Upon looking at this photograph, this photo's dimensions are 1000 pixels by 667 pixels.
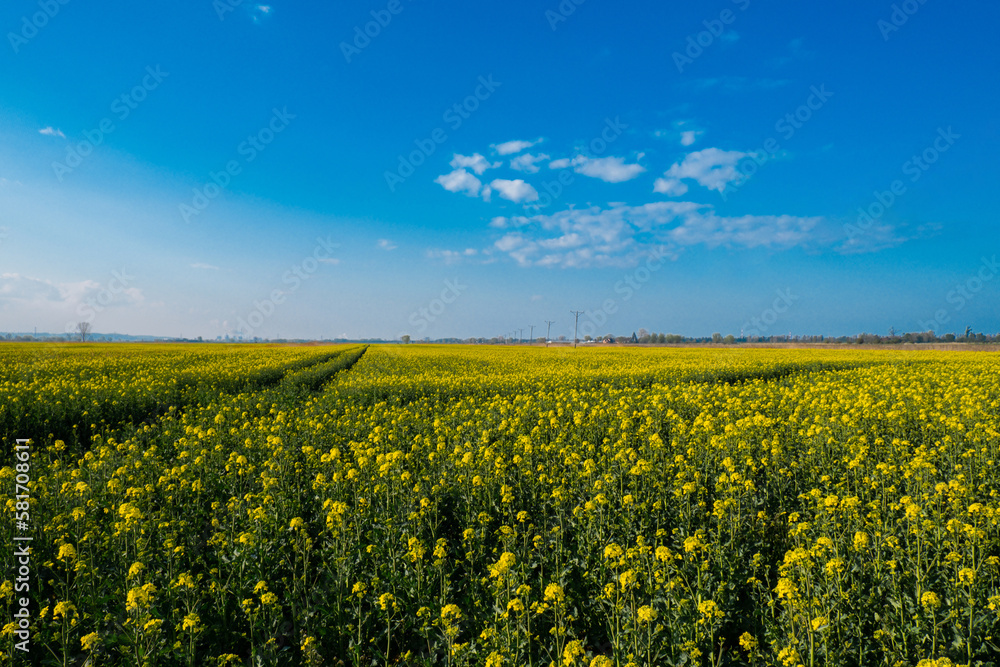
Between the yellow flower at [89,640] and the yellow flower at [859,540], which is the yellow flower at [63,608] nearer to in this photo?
the yellow flower at [89,640]

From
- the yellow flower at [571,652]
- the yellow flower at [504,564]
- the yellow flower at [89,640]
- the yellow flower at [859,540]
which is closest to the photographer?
the yellow flower at [571,652]

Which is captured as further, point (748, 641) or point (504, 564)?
point (504, 564)

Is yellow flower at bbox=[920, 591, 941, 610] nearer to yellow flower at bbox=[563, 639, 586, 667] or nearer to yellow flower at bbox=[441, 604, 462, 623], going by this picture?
yellow flower at bbox=[563, 639, 586, 667]

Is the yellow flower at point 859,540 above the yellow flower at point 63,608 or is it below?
above

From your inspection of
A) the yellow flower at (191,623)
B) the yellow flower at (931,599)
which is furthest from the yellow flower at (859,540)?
the yellow flower at (191,623)

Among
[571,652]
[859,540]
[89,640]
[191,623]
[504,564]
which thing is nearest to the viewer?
[571,652]

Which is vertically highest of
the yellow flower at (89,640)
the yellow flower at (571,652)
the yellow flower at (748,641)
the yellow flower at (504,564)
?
the yellow flower at (504,564)

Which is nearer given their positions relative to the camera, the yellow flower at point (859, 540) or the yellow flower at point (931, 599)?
the yellow flower at point (931, 599)

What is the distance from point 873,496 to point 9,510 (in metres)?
11.4

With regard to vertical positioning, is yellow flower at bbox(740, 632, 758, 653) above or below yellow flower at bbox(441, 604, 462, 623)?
below

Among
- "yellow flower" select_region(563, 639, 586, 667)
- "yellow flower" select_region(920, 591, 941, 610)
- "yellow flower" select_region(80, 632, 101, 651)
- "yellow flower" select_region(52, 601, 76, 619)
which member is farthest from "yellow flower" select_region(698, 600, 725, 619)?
"yellow flower" select_region(52, 601, 76, 619)

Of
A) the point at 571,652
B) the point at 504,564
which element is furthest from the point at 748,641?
the point at 504,564

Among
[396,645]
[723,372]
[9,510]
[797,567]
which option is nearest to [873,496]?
[797,567]

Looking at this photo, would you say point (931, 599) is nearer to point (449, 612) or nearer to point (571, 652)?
point (571, 652)
